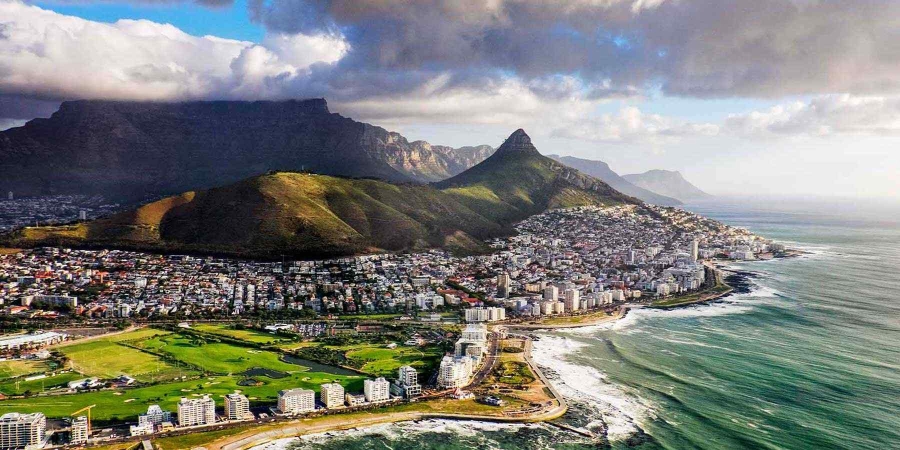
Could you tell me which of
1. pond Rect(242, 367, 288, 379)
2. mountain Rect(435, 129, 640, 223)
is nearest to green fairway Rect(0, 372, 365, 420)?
pond Rect(242, 367, 288, 379)

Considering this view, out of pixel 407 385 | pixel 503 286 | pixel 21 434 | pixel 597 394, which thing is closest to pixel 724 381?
pixel 597 394

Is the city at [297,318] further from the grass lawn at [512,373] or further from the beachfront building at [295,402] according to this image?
→ the grass lawn at [512,373]

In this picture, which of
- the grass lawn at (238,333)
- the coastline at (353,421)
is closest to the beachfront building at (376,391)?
the coastline at (353,421)

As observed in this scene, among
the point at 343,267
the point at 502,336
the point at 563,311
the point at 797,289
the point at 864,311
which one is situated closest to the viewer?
the point at 502,336

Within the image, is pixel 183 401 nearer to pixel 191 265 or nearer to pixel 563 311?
pixel 563 311

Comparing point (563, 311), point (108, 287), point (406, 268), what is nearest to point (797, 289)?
point (563, 311)

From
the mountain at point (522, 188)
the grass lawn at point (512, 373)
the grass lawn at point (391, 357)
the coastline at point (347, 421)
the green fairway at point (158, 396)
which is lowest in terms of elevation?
the coastline at point (347, 421)
